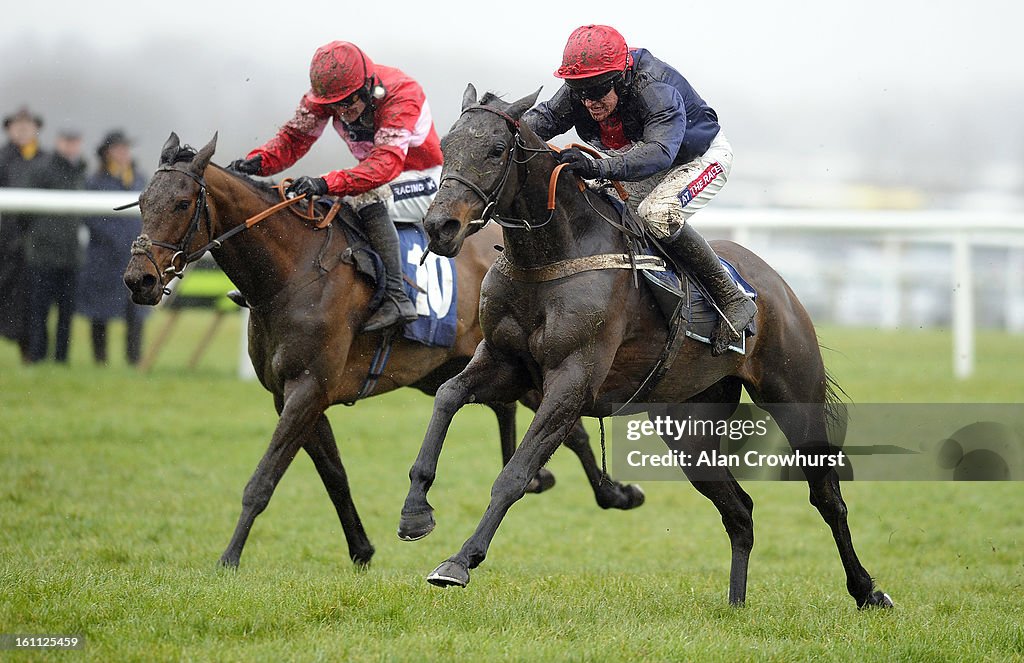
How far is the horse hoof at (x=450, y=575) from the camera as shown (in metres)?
4.18

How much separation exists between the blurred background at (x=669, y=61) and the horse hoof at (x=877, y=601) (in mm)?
4202

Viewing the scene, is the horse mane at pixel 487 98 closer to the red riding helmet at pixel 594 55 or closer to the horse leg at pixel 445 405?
the red riding helmet at pixel 594 55

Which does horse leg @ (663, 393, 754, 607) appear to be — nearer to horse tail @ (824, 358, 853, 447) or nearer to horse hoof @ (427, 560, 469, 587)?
horse tail @ (824, 358, 853, 447)

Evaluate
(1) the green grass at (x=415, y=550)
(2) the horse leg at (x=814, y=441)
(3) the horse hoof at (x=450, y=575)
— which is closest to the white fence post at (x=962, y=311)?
(1) the green grass at (x=415, y=550)

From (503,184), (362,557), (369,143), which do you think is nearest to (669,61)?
(369,143)

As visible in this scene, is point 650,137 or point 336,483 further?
point 336,483

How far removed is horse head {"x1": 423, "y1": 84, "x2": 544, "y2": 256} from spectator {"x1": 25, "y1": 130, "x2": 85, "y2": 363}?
27.2 ft

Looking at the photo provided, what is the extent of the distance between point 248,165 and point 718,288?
9.23ft

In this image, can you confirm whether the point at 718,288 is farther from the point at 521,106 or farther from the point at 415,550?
the point at 415,550

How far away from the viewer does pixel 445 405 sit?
481 cm

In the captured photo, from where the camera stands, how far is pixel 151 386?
13.0m

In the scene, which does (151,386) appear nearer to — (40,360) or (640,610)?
(40,360)

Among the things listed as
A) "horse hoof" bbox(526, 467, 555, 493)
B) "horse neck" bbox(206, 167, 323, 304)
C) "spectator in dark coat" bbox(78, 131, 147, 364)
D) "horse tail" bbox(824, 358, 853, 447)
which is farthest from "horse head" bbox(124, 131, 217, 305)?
"spectator in dark coat" bbox(78, 131, 147, 364)

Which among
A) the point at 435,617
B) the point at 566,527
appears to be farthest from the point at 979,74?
the point at 435,617
